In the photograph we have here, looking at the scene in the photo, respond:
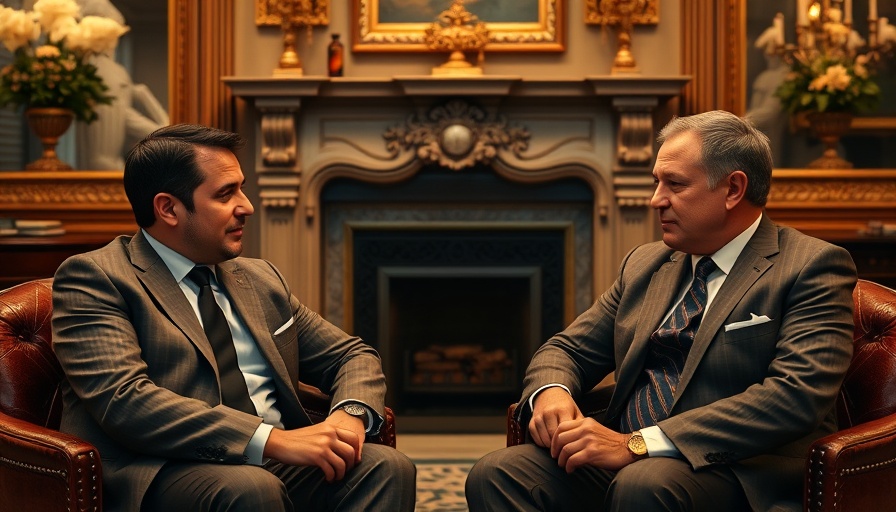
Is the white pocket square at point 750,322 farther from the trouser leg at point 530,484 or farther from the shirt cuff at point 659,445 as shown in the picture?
the trouser leg at point 530,484

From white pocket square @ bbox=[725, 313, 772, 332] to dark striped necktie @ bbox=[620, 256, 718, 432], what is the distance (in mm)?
116

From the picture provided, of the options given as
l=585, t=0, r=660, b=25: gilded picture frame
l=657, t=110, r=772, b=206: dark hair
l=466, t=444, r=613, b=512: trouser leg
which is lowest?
l=466, t=444, r=613, b=512: trouser leg

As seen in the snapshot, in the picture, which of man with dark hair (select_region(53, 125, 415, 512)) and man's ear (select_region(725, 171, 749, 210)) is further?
man's ear (select_region(725, 171, 749, 210))

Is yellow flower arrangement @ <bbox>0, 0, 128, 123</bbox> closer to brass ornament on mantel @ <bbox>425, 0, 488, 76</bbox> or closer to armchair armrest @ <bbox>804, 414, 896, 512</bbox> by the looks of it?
brass ornament on mantel @ <bbox>425, 0, 488, 76</bbox>

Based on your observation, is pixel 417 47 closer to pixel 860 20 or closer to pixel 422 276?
pixel 422 276

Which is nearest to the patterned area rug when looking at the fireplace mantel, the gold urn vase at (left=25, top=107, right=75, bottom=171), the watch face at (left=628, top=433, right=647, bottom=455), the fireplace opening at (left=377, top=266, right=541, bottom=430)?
the fireplace opening at (left=377, top=266, right=541, bottom=430)

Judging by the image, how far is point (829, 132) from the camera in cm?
502

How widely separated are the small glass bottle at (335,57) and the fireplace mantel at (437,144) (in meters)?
0.08

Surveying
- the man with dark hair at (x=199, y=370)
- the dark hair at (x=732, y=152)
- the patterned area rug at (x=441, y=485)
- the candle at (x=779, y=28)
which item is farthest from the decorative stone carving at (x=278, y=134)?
the dark hair at (x=732, y=152)

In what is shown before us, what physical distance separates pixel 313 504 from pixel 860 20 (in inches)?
148

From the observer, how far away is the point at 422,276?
5.44 metres

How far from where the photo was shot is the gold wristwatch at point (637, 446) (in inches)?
94.1

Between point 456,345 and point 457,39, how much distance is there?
1.56 meters

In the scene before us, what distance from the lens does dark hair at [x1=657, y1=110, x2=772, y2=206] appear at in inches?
101
